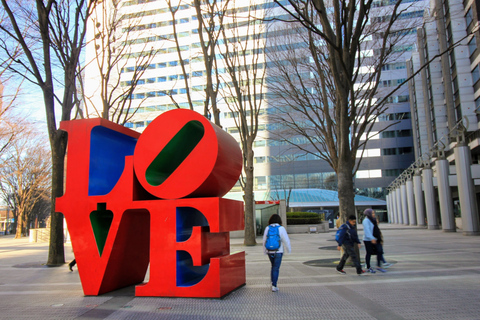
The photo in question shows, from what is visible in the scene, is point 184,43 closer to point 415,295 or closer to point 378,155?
point 378,155

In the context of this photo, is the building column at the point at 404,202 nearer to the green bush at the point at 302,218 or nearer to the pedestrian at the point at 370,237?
the green bush at the point at 302,218

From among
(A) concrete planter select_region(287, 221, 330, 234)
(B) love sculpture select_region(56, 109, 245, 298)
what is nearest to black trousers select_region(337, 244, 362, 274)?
(B) love sculpture select_region(56, 109, 245, 298)

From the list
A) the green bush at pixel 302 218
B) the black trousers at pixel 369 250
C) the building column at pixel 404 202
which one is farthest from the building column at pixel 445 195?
the black trousers at pixel 369 250

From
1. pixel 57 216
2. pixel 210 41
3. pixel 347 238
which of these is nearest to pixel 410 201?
pixel 210 41

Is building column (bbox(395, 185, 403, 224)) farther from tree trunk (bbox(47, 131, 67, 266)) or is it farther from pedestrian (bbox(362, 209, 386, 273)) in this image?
tree trunk (bbox(47, 131, 67, 266))

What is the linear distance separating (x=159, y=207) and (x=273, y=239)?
233cm

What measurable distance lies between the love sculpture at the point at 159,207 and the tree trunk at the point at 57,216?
18.6 ft

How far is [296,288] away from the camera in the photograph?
24.1 ft

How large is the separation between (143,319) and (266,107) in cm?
5234

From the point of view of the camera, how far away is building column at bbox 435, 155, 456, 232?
23.6 meters

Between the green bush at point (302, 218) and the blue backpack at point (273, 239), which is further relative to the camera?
the green bush at point (302, 218)

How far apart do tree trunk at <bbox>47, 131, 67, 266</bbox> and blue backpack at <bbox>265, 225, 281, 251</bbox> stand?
8564 mm

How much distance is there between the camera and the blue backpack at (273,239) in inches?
279

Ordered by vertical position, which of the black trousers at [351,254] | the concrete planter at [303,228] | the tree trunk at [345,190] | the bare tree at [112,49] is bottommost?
the concrete planter at [303,228]
